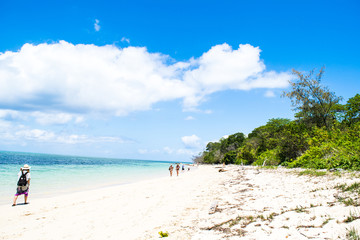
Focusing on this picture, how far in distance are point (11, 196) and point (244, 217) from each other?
1468cm

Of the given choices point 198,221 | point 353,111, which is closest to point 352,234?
point 198,221

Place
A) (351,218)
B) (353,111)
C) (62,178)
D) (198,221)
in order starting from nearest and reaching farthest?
(351,218)
(198,221)
(62,178)
(353,111)

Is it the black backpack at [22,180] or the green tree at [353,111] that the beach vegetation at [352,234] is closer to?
the black backpack at [22,180]

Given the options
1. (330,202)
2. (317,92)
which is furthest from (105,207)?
(317,92)

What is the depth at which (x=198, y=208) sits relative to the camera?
7.49 meters

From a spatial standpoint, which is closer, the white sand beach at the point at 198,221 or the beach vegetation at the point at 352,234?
the beach vegetation at the point at 352,234

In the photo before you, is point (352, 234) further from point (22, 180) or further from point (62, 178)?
point (62, 178)

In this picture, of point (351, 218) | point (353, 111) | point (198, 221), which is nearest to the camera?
point (351, 218)

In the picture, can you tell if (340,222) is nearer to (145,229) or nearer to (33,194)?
(145,229)

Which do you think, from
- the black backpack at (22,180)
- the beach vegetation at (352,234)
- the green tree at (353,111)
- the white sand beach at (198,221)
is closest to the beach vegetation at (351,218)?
the white sand beach at (198,221)

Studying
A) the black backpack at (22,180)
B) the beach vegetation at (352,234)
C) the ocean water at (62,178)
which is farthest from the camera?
the ocean water at (62,178)

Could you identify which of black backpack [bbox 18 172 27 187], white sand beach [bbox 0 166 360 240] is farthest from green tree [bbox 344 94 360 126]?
black backpack [bbox 18 172 27 187]

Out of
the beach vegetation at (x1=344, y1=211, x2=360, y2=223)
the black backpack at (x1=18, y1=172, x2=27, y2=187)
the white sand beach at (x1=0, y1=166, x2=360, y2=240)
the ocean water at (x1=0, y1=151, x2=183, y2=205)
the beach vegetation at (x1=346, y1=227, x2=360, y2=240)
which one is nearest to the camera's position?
the beach vegetation at (x1=346, y1=227, x2=360, y2=240)

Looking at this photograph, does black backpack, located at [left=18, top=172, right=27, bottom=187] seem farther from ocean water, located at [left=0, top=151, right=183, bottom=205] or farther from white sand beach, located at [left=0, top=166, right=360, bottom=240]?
ocean water, located at [left=0, top=151, right=183, bottom=205]
